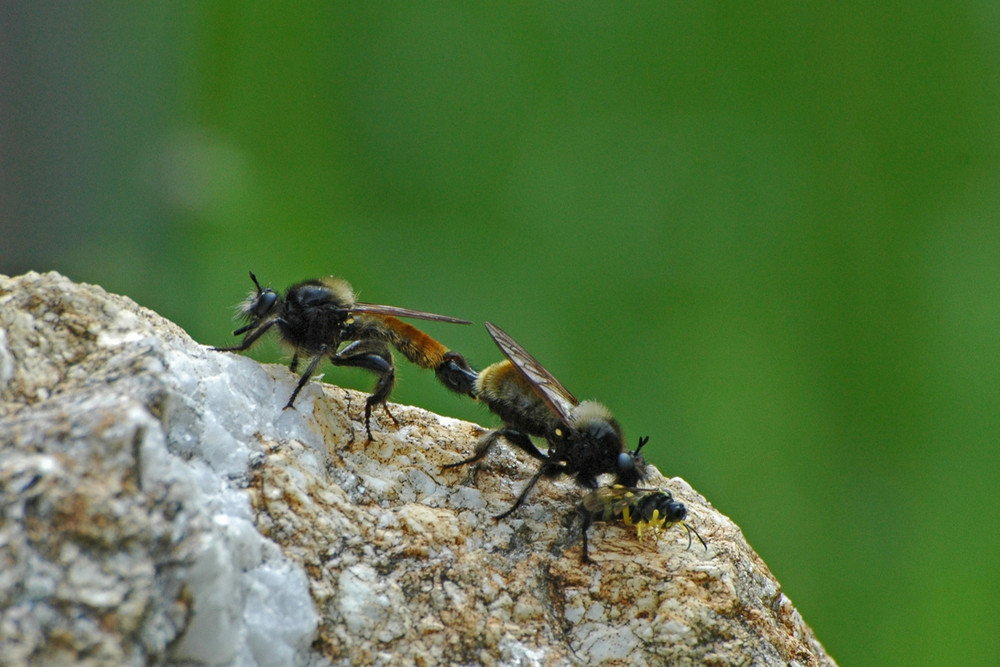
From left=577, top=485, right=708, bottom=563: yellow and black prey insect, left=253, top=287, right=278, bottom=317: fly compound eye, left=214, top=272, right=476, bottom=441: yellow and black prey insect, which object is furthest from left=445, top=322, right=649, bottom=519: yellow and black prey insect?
left=253, top=287, right=278, bottom=317: fly compound eye

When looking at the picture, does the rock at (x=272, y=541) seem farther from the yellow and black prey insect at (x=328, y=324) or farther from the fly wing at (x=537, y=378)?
the fly wing at (x=537, y=378)

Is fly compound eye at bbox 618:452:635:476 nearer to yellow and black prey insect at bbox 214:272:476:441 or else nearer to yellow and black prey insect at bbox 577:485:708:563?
yellow and black prey insect at bbox 577:485:708:563

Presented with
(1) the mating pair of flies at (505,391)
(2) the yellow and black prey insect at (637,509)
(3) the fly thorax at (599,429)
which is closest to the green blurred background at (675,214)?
(1) the mating pair of flies at (505,391)

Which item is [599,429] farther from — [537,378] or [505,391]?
[505,391]

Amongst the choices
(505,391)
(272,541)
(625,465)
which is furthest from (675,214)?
(272,541)

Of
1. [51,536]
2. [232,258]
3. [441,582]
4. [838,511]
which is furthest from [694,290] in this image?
[51,536]
